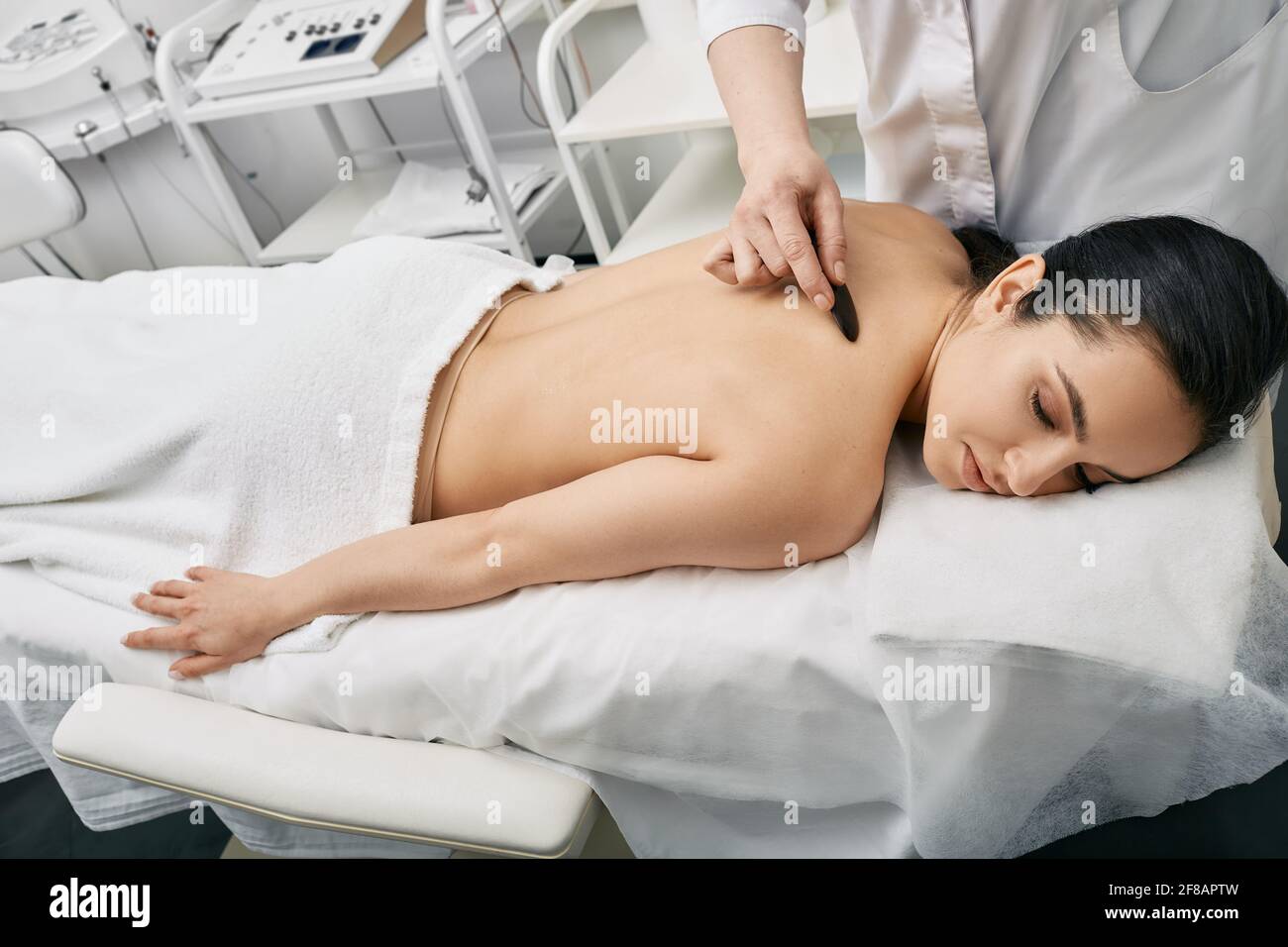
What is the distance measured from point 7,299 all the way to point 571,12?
1.19 m

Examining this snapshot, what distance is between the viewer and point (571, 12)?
6.17 feet

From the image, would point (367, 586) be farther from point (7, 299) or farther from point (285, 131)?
point (285, 131)

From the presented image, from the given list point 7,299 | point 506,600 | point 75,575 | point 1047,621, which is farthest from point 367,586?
point 7,299

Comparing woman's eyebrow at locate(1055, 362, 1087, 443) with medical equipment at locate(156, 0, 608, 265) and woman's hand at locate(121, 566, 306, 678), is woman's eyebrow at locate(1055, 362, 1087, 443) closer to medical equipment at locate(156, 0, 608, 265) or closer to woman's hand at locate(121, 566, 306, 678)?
woman's hand at locate(121, 566, 306, 678)

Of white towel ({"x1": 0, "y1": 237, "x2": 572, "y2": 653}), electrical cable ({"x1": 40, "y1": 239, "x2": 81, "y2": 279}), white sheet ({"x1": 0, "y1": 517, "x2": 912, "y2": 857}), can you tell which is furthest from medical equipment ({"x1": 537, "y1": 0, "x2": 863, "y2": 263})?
electrical cable ({"x1": 40, "y1": 239, "x2": 81, "y2": 279})

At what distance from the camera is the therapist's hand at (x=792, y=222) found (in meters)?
0.98

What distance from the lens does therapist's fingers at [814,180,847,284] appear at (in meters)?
0.99

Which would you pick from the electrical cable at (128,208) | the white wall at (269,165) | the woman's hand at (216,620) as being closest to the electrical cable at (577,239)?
the white wall at (269,165)

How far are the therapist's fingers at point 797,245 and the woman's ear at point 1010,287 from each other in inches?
7.5

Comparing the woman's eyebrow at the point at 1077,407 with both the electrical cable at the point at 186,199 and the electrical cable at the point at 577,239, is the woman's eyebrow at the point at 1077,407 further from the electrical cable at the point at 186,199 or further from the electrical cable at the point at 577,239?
Answer: the electrical cable at the point at 186,199

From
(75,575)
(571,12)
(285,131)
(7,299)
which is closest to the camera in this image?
(75,575)

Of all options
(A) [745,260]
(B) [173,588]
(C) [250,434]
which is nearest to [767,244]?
(A) [745,260]

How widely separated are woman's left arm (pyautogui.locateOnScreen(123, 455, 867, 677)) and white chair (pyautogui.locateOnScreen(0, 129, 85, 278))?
1.46 metres

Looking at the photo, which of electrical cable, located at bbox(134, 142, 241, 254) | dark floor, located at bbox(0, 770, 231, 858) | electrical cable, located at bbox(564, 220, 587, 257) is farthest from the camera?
electrical cable, located at bbox(564, 220, 587, 257)
